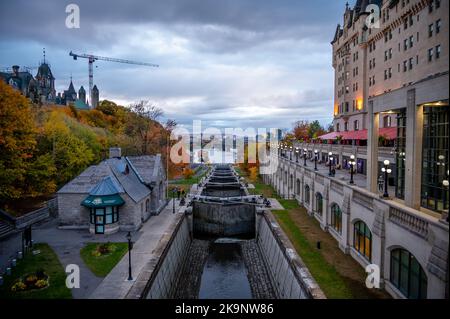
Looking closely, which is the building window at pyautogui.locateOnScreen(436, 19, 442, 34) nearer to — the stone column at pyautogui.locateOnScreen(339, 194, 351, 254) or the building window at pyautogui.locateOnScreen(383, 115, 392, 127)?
the building window at pyautogui.locateOnScreen(383, 115, 392, 127)

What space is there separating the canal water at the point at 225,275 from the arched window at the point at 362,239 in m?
8.58

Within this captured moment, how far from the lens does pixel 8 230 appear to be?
70.5 feet

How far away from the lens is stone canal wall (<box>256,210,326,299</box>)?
57.2 ft

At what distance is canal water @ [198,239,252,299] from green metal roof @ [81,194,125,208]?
9668mm

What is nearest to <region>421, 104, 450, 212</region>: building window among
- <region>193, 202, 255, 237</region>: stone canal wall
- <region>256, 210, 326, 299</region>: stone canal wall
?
<region>256, 210, 326, 299</region>: stone canal wall

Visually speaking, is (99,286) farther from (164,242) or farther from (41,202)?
(41,202)

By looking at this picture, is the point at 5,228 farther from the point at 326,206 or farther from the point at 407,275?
the point at 326,206

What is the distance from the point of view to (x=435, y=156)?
56.3 feet

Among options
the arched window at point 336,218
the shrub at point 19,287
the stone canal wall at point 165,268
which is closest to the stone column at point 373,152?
the arched window at point 336,218

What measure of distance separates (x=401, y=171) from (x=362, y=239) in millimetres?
4785

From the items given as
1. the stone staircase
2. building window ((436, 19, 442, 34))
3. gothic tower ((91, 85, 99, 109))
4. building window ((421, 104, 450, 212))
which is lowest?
the stone staircase

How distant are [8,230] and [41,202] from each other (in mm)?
17605

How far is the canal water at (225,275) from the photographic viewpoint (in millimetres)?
25220
